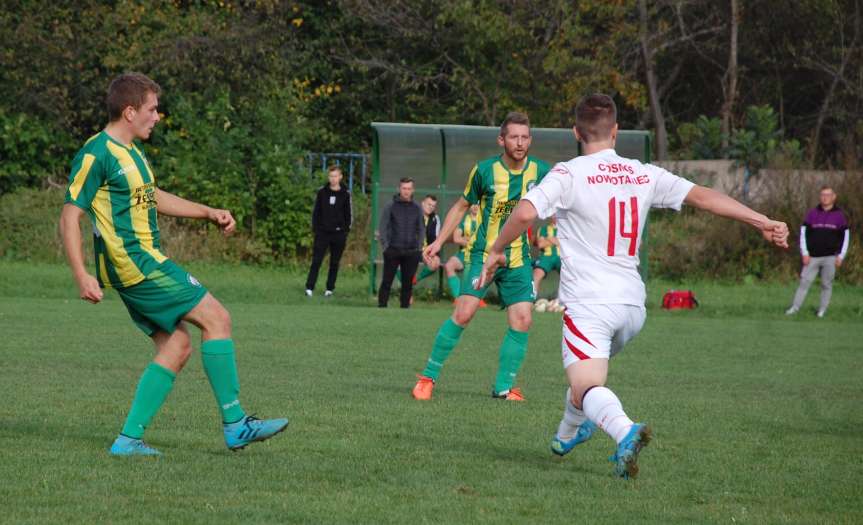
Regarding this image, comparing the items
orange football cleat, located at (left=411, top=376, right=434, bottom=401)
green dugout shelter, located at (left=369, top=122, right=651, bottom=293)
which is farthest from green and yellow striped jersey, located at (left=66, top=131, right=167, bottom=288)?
green dugout shelter, located at (left=369, top=122, right=651, bottom=293)

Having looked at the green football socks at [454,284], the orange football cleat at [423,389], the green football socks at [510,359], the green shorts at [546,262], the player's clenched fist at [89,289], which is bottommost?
the green football socks at [454,284]

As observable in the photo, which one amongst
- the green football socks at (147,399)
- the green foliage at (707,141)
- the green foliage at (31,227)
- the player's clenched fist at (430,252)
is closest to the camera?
the green football socks at (147,399)

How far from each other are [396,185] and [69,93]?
41.3 feet

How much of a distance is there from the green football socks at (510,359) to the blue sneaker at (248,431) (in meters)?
3.26

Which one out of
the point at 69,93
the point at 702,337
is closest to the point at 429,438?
the point at 702,337

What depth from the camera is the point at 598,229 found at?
→ 6.05 meters

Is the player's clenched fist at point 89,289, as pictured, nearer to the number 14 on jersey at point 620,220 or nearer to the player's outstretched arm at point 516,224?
the player's outstretched arm at point 516,224

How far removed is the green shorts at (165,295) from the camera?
6289 millimetres

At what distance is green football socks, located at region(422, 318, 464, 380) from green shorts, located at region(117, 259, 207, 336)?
132 inches

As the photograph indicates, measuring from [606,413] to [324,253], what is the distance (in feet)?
54.6

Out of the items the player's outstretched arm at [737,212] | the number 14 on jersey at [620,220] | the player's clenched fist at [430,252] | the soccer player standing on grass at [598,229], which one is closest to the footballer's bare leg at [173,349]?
the soccer player standing on grass at [598,229]

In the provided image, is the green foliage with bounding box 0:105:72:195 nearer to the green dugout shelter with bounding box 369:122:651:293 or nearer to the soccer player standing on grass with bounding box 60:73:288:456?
the green dugout shelter with bounding box 369:122:651:293

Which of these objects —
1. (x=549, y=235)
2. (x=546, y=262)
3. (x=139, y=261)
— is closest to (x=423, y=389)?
(x=139, y=261)

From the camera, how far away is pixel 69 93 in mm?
31719
